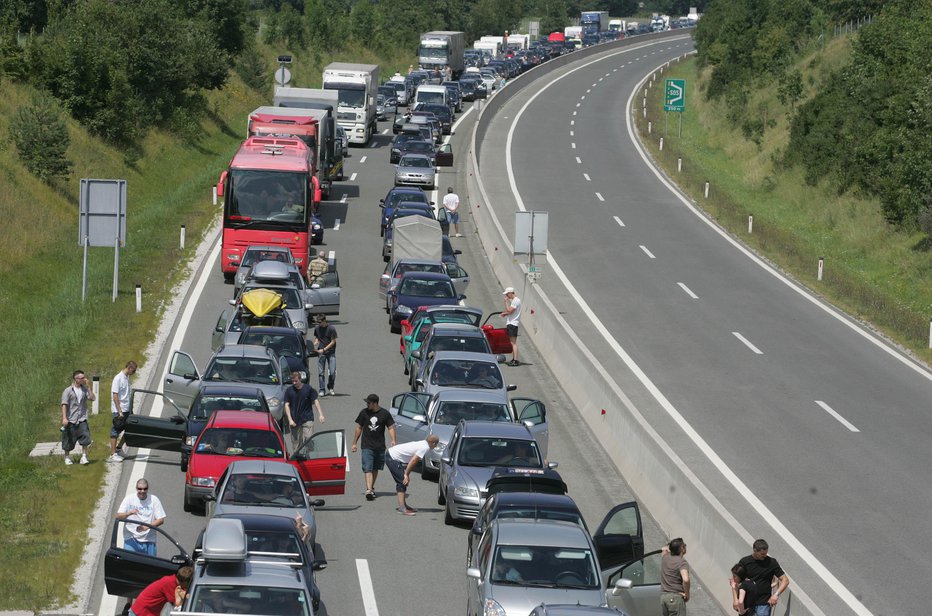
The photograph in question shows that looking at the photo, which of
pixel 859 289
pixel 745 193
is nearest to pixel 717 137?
pixel 745 193

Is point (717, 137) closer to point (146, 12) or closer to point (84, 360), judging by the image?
point (146, 12)

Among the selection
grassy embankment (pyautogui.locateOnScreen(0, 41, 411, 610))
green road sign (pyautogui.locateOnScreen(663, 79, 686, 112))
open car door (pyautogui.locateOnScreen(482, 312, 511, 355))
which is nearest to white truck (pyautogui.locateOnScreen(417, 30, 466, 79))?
green road sign (pyautogui.locateOnScreen(663, 79, 686, 112))

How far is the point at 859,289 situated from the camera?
40312 millimetres

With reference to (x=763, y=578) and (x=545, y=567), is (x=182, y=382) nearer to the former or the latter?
(x=545, y=567)

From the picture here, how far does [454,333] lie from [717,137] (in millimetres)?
50962

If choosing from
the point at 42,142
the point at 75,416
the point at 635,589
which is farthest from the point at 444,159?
the point at 635,589

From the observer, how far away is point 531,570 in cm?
1524

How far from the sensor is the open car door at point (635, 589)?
50.3 ft

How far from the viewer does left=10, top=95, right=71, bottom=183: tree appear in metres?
44.8

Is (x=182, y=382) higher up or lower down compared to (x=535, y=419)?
higher up

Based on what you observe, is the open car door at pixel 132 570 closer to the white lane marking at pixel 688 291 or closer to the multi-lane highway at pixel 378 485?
the multi-lane highway at pixel 378 485

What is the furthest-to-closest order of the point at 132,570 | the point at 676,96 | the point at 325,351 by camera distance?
the point at 676,96, the point at 325,351, the point at 132,570

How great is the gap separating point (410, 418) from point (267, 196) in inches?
595

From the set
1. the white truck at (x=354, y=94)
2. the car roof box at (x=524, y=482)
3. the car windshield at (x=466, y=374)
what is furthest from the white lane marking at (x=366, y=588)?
the white truck at (x=354, y=94)
